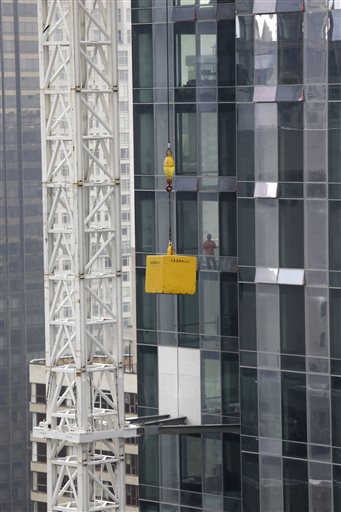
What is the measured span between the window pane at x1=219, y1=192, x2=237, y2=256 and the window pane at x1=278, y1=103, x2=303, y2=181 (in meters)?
4.20

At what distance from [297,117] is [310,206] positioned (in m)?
2.94

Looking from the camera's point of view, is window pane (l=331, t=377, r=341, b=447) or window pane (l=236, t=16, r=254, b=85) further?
window pane (l=236, t=16, r=254, b=85)

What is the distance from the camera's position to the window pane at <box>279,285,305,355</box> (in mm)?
56969

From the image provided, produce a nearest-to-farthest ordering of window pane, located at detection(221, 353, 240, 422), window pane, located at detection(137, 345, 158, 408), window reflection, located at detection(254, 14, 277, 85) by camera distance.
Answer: window reflection, located at detection(254, 14, 277, 85), window pane, located at detection(221, 353, 240, 422), window pane, located at detection(137, 345, 158, 408)

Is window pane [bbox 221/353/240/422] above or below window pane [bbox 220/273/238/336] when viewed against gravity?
below

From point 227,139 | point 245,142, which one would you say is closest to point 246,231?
point 245,142

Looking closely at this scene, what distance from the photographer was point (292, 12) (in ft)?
184

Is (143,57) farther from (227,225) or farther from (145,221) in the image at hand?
(227,225)

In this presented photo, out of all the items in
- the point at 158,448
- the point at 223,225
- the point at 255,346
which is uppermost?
the point at 223,225

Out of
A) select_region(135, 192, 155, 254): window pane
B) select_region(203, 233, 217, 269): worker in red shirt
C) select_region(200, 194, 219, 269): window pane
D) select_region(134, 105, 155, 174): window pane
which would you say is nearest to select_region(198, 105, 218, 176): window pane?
select_region(200, 194, 219, 269): window pane

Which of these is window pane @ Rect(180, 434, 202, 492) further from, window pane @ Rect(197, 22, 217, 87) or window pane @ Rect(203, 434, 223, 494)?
window pane @ Rect(197, 22, 217, 87)

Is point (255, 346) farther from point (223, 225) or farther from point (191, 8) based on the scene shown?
point (191, 8)

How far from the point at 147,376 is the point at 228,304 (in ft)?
15.7

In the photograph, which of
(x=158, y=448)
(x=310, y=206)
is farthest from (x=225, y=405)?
(x=310, y=206)
